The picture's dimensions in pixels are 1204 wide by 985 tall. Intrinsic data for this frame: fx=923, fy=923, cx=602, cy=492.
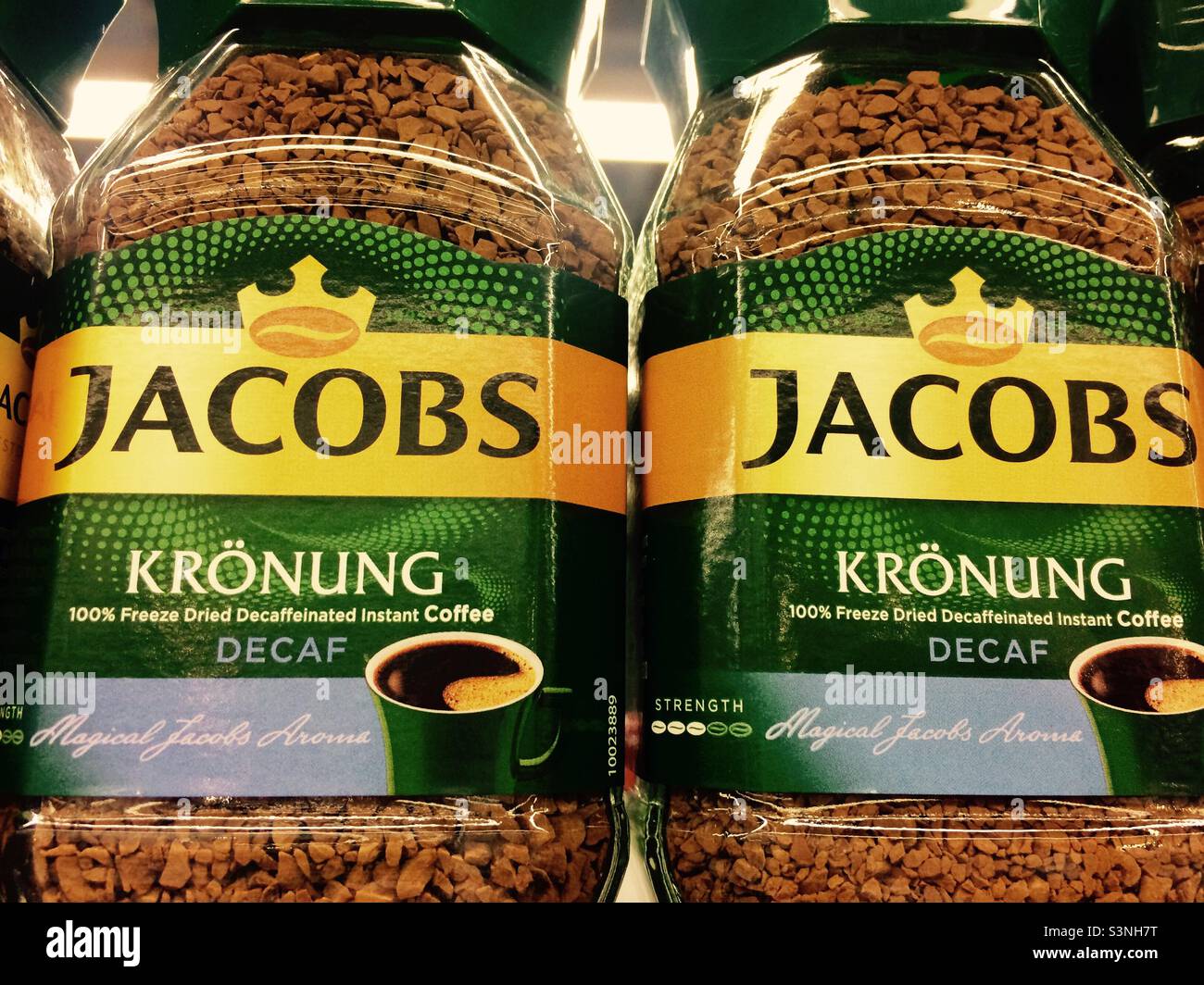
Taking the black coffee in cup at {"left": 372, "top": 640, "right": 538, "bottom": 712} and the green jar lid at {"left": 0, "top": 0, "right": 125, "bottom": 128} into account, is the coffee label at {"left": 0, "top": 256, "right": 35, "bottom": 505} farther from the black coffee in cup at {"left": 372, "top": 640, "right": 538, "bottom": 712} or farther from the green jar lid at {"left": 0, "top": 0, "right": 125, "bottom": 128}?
the black coffee in cup at {"left": 372, "top": 640, "right": 538, "bottom": 712}

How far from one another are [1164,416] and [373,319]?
60cm

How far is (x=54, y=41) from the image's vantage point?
0.89 meters

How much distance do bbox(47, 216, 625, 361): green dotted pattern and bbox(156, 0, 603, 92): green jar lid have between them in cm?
19

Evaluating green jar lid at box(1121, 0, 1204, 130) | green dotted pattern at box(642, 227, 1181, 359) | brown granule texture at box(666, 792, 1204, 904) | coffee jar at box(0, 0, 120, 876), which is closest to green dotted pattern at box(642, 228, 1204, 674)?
green dotted pattern at box(642, 227, 1181, 359)

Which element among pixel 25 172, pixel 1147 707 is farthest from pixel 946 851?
pixel 25 172

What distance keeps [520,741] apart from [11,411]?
0.49m

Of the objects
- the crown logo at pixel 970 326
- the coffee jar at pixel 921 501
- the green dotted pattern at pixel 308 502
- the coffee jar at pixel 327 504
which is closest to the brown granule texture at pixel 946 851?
the coffee jar at pixel 921 501

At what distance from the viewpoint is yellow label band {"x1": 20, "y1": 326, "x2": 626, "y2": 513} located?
659mm

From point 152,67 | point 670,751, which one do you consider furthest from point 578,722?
point 152,67

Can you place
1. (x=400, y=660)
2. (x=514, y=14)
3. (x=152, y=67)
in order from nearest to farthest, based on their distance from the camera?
(x=400, y=660), (x=514, y=14), (x=152, y=67)

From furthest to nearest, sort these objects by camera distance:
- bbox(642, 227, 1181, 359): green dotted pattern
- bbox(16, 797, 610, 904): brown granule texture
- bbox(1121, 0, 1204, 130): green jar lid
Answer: bbox(1121, 0, 1204, 130): green jar lid, bbox(642, 227, 1181, 359): green dotted pattern, bbox(16, 797, 610, 904): brown granule texture

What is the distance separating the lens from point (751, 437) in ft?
2.23

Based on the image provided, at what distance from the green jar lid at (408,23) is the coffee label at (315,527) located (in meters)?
0.20

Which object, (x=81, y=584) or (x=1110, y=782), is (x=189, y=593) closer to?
(x=81, y=584)
